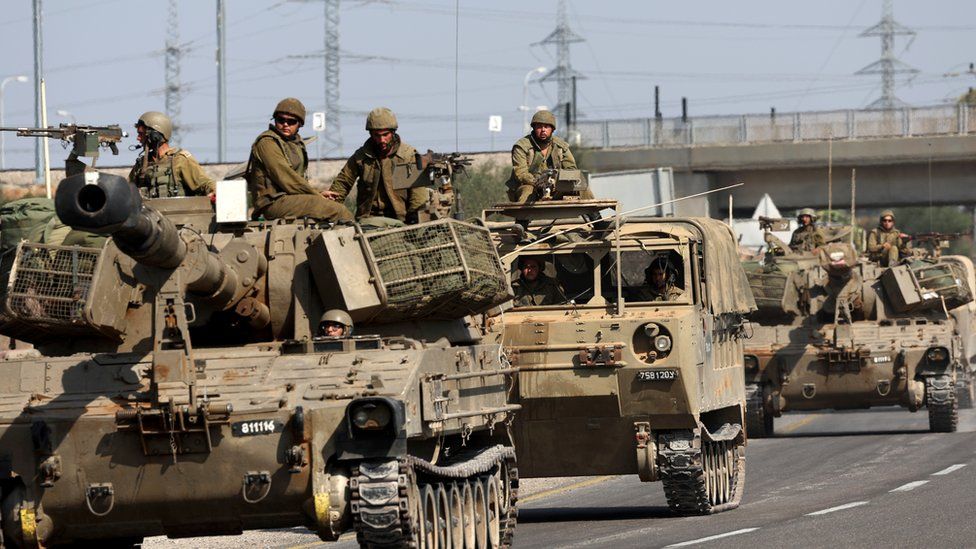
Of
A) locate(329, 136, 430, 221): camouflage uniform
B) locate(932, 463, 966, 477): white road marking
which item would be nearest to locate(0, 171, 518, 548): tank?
locate(329, 136, 430, 221): camouflage uniform

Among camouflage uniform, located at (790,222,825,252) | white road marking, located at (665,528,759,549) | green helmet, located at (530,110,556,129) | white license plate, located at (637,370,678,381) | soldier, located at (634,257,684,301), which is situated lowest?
white road marking, located at (665,528,759,549)

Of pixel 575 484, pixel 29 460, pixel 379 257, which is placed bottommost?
pixel 575 484

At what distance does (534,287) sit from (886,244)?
16772 mm

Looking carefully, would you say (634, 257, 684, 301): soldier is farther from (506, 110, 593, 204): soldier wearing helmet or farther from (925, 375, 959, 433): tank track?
(925, 375, 959, 433): tank track

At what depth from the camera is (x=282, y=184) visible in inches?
592

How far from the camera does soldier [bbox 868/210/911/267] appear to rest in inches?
1346

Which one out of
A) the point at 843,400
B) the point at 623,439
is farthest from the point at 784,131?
the point at 623,439

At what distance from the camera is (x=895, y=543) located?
48.3 ft

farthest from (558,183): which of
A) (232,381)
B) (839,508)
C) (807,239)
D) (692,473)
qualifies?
(807,239)

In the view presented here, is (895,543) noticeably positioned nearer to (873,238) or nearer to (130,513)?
(130,513)

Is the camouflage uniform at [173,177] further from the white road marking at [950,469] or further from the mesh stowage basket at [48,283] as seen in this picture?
the white road marking at [950,469]

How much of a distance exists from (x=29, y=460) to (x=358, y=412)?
2.10 metres

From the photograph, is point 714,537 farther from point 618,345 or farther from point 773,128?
point 773,128

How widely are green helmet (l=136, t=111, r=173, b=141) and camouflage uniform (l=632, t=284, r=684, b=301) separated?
5291 millimetres
